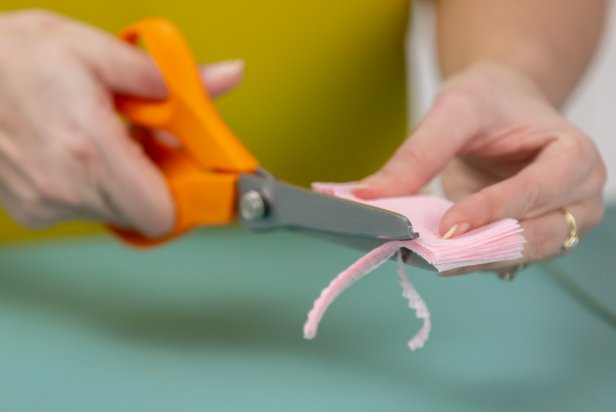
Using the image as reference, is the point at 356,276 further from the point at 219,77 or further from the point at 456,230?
the point at 219,77

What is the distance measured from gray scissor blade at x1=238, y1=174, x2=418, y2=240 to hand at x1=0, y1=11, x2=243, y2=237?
69 mm

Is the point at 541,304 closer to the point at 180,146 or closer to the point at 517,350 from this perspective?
the point at 517,350

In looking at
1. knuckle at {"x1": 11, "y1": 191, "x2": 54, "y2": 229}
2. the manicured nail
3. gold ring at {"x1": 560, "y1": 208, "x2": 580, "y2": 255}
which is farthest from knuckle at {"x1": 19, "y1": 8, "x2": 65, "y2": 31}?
gold ring at {"x1": 560, "y1": 208, "x2": 580, "y2": 255}

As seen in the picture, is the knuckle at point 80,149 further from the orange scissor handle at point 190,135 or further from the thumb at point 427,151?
the thumb at point 427,151

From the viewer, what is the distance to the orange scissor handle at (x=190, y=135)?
456 millimetres

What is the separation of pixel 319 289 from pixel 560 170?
21cm

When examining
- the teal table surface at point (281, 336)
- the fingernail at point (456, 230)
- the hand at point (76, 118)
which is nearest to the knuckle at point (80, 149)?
the hand at point (76, 118)

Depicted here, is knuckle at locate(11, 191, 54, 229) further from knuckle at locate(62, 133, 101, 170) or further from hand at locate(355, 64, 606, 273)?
hand at locate(355, 64, 606, 273)

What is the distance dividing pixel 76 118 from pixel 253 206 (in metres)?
0.12

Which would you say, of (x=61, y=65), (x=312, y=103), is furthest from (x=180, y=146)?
(x=312, y=103)

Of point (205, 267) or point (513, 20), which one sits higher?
point (513, 20)

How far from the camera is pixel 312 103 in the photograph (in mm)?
709

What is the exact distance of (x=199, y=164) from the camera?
0.47 m

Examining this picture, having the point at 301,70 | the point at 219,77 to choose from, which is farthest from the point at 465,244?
the point at 301,70
